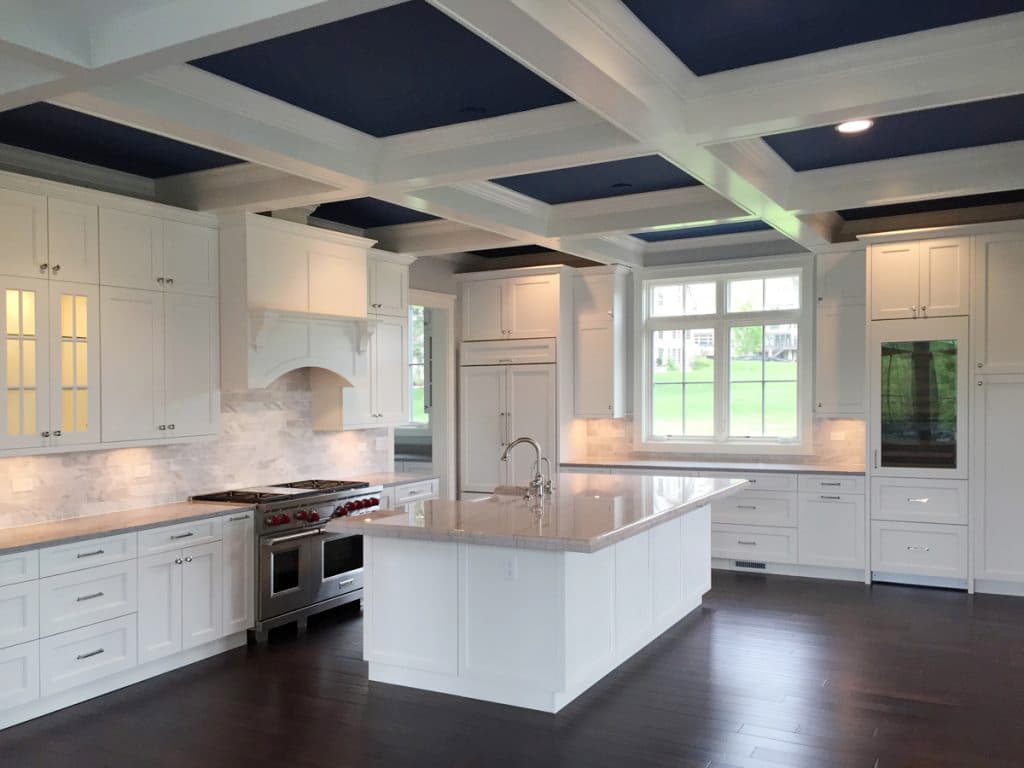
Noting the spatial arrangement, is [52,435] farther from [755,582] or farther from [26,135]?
[755,582]

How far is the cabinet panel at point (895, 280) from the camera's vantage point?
6340mm

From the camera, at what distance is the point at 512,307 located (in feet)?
26.2

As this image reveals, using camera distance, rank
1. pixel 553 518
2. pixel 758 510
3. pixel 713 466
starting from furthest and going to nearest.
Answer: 1. pixel 713 466
2. pixel 758 510
3. pixel 553 518

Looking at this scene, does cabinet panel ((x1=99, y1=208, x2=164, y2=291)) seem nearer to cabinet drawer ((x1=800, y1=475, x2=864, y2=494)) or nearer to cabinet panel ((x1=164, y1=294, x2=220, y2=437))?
cabinet panel ((x1=164, y1=294, x2=220, y2=437))

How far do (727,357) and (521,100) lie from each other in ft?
13.9

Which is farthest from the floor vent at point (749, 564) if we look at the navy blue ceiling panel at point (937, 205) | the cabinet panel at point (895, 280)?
the navy blue ceiling panel at point (937, 205)

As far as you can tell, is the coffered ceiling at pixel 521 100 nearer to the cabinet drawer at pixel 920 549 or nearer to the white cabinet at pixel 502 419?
the white cabinet at pixel 502 419

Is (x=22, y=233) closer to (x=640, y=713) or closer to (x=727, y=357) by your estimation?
(x=640, y=713)

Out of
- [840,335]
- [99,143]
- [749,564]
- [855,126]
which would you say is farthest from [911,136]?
[99,143]

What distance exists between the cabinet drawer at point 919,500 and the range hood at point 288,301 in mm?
3924

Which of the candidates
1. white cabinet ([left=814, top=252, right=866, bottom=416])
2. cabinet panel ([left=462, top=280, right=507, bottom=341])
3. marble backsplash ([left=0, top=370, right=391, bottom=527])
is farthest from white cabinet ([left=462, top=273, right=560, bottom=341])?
white cabinet ([left=814, top=252, right=866, bottom=416])

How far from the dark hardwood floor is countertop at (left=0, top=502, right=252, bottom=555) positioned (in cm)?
81

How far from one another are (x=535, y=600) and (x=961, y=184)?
350 cm

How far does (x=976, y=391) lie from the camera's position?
6117 mm
